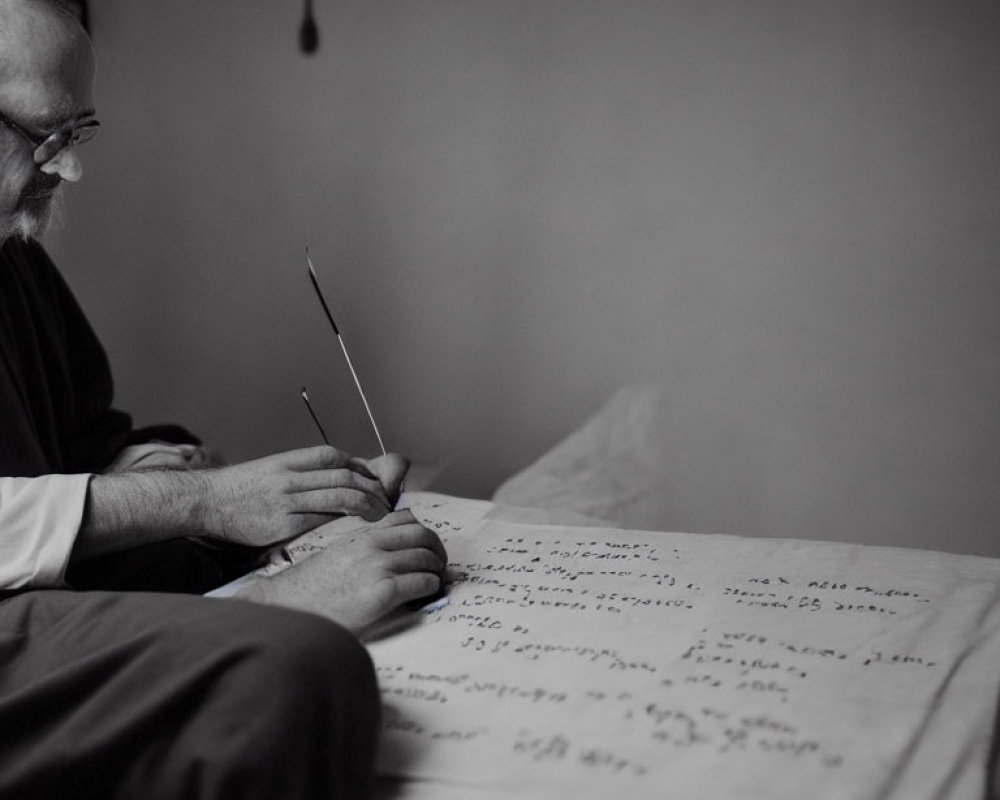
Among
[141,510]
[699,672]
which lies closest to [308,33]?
[141,510]

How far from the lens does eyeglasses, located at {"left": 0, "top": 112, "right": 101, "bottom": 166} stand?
112 centimetres

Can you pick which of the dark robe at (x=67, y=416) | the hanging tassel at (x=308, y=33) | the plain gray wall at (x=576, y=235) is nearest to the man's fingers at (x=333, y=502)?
the dark robe at (x=67, y=416)

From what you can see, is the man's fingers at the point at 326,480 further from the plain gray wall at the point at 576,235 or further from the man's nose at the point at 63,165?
the plain gray wall at the point at 576,235

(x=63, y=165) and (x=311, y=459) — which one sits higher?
(x=63, y=165)

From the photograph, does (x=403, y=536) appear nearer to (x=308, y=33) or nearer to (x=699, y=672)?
(x=699, y=672)

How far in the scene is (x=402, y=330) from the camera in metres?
1.79

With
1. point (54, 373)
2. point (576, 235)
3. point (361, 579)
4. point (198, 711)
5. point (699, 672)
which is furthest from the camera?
point (576, 235)

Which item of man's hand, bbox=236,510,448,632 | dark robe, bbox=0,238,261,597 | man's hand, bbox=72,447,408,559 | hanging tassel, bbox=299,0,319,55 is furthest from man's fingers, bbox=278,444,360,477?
hanging tassel, bbox=299,0,319,55

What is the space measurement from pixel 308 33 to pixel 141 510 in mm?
1031

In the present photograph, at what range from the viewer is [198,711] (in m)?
0.64

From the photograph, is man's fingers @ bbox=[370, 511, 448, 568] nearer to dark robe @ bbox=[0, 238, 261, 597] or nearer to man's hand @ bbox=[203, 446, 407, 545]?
man's hand @ bbox=[203, 446, 407, 545]

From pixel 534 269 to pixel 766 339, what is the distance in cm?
37

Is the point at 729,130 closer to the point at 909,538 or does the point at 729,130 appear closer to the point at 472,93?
the point at 472,93

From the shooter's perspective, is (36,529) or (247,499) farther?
(247,499)
